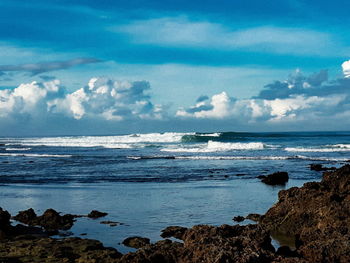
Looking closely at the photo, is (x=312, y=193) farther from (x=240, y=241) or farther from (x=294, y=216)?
(x=240, y=241)

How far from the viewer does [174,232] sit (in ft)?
34.8

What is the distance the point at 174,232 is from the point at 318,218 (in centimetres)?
Answer: 341

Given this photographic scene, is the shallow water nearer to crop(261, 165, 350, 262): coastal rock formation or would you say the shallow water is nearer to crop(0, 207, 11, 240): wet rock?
crop(261, 165, 350, 262): coastal rock formation

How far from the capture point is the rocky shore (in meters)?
6.83

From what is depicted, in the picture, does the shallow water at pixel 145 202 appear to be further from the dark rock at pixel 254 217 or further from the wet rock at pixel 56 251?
the wet rock at pixel 56 251

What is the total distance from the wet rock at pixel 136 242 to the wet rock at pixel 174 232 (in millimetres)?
714

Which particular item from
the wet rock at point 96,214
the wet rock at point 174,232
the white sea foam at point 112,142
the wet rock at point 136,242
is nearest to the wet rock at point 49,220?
the wet rock at point 96,214

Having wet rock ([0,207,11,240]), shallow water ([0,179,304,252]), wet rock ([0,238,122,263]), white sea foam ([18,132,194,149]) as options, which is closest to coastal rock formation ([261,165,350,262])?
shallow water ([0,179,304,252])

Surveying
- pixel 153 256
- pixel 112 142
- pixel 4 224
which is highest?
pixel 112 142

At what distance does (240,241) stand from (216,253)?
0.76m

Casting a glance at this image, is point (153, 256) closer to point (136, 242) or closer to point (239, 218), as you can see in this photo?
point (136, 242)

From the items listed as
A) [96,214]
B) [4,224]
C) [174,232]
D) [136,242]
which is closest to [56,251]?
[136,242]

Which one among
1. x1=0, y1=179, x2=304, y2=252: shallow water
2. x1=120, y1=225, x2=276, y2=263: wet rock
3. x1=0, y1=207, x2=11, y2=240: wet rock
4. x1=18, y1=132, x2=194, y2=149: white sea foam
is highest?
x1=18, y1=132, x2=194, y2=149: white sea foam

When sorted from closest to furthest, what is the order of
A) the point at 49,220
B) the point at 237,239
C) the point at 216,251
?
the point at 216,251
the point at 237,239
the point at 49,220
